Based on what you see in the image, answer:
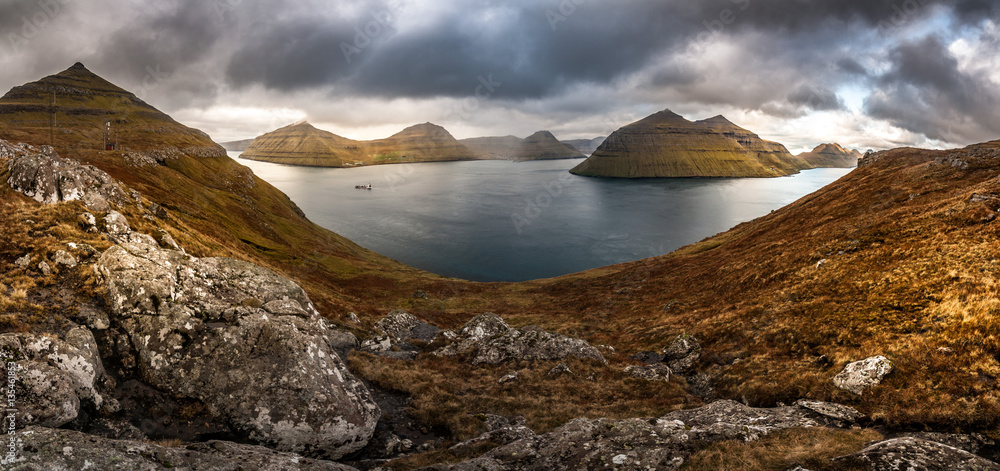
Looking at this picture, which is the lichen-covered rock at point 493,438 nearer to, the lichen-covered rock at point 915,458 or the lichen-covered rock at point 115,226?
the lichen-covered rock at point 915,458

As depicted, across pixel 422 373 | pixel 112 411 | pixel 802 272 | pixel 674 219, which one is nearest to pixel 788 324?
pixel 802 272

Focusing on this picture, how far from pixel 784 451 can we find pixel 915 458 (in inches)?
125

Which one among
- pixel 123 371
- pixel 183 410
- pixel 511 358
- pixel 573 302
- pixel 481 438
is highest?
pixel 123 371

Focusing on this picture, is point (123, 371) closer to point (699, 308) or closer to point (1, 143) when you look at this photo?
point (1, 143)

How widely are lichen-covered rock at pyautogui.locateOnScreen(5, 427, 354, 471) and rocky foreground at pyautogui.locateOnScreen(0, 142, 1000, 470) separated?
0.03 m

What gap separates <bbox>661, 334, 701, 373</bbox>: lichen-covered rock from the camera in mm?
30328

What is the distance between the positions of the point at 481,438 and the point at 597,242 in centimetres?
12097

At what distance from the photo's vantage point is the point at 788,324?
2773 cm

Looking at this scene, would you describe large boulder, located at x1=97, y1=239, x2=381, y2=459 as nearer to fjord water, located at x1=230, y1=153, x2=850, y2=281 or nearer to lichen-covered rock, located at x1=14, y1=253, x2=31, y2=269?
lichen-covered rock, located at x1=14, y1=253, x2=31, y2=269

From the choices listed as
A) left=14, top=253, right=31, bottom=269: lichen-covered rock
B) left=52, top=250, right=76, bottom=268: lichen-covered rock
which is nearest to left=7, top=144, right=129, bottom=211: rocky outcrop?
left=52, top=250, right=76, bottom=268: lichen-covered rock

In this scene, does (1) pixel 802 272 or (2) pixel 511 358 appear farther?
(1) pixel 802 272

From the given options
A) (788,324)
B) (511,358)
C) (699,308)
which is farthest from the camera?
(699,308)

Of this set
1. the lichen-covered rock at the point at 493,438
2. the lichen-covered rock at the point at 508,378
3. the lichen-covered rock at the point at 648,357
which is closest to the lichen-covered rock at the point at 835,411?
the lichen-covered rock at the point at 493,438

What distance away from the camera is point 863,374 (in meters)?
17.7
